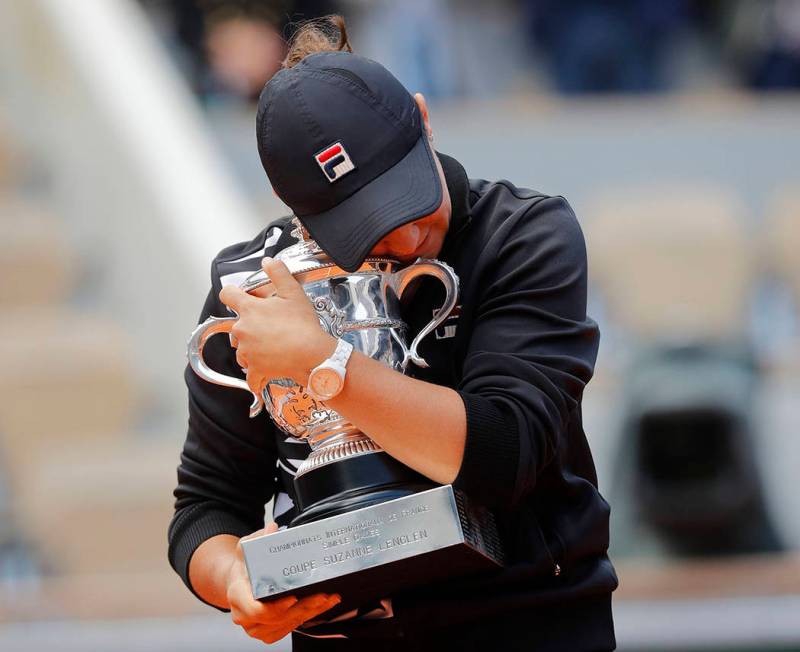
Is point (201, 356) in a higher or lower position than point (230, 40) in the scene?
lower

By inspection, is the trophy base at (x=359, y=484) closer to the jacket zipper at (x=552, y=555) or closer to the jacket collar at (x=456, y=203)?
the jacket zipper at (x=552, y=555)

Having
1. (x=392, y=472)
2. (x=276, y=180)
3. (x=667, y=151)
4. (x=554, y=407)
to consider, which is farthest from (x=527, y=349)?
(x=667, y=151)

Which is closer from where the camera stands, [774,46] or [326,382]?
[326,382]

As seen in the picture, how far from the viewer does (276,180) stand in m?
1.27

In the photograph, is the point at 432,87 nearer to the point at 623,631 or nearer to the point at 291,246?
the point at 623,631

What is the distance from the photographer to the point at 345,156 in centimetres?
125

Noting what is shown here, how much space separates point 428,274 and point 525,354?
12 cm


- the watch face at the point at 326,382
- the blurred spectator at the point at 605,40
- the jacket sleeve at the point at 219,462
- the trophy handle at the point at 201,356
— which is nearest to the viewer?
the watch face at the point at 326,382

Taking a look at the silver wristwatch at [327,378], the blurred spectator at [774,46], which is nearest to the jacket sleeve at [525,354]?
the silver wristwatch at [327,378]

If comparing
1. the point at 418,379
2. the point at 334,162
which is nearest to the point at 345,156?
the point at 334,162

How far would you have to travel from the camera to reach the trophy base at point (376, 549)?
1.23 meters

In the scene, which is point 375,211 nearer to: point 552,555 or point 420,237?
point 420,237

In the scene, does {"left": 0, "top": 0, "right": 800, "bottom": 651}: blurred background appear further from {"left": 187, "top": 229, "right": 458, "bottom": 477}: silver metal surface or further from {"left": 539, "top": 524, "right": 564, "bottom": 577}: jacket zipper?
{"left": 539, "top": 524, "right": 564, "bottom": 577}: jacket zipper

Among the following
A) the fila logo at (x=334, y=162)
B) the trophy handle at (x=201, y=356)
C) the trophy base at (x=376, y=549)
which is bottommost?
the trophy base at (x=376, y=549)
